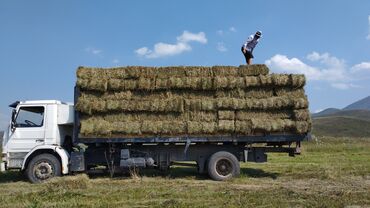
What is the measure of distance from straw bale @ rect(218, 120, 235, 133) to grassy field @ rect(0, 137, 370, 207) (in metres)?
1.65

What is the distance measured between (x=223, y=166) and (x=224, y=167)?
0.05m

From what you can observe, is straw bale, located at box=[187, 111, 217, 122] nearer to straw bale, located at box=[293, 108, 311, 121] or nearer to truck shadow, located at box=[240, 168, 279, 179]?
truck shadow, located at box=[240, 168, 279, 179]

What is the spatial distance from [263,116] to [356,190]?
4098 millimetres

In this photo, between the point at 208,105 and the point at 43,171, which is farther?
the point at 208,105

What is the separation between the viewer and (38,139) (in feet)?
49.5

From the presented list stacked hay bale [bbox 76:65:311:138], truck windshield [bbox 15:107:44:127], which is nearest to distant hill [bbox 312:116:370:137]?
stacked hay bale [bbox 76:65:311:138]

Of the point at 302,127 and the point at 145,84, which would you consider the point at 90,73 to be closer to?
the point at 145,84

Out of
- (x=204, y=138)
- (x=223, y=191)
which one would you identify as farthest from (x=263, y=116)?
(x=223, y=191)

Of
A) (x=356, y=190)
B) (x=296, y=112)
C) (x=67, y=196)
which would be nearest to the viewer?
(x=67, y=196)

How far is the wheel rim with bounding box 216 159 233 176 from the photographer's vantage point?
591 inches

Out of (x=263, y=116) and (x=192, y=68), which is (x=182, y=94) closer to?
(x=192, y=68)

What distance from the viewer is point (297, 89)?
15031 millimetres

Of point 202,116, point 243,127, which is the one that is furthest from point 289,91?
point 202,116

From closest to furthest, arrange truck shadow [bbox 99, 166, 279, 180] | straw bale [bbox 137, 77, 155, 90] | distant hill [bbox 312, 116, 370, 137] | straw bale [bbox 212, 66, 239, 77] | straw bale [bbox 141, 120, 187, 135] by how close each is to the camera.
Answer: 1. straw bale [bbox 141, 120, 187, 135]
2. straw bale [bbox 137, 77, 155, 90]
3. straw bale [bbox 212, 66, 239, 77]
4. truck shadow [bbox 99, 166, 279, 180]
5. distant hill [bbox 312, 116, 370, 137]
